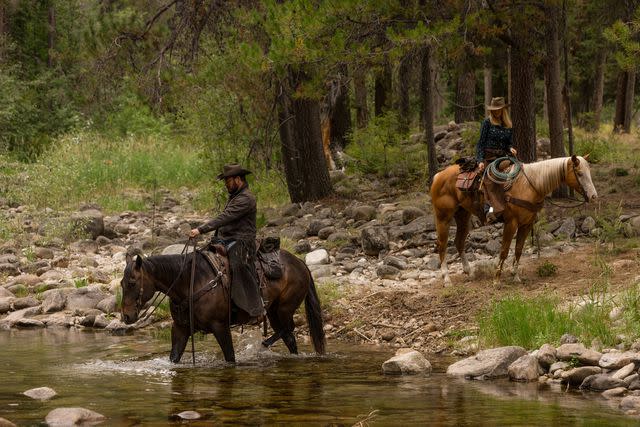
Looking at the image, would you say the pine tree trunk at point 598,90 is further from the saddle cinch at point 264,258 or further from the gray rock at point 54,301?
the saddle cinch at point 264,258

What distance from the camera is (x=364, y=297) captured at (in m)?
14.2

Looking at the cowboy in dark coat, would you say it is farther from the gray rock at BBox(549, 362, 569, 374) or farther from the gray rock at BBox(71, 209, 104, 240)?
the gray rock at BBox(71, 209, 104, 240)

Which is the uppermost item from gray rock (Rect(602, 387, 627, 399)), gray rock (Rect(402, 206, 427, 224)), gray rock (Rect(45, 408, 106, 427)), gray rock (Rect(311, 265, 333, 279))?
gray rock (Rect(402, 206, 427, 224))

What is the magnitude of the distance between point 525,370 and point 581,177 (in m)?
4.19

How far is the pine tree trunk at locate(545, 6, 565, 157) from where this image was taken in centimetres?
1812

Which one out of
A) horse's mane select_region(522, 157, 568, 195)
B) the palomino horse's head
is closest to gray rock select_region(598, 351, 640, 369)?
the palomino horse's head

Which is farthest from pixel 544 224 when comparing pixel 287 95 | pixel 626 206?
pixel 287 95

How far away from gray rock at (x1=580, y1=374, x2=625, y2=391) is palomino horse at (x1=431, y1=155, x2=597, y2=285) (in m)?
4.30

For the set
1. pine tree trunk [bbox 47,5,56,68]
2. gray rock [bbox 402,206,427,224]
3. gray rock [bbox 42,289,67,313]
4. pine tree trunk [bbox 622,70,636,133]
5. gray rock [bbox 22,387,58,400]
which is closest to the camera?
gray rock [bbox 22,387,58,400]

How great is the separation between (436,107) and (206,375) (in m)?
37.7

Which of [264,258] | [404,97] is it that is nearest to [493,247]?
[264,258]

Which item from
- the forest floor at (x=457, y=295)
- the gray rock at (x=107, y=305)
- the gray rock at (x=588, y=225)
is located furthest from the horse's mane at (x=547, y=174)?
the gray rock at (x=107, y=305)

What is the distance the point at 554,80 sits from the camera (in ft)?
60.3

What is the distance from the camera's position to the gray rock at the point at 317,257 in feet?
53.6
